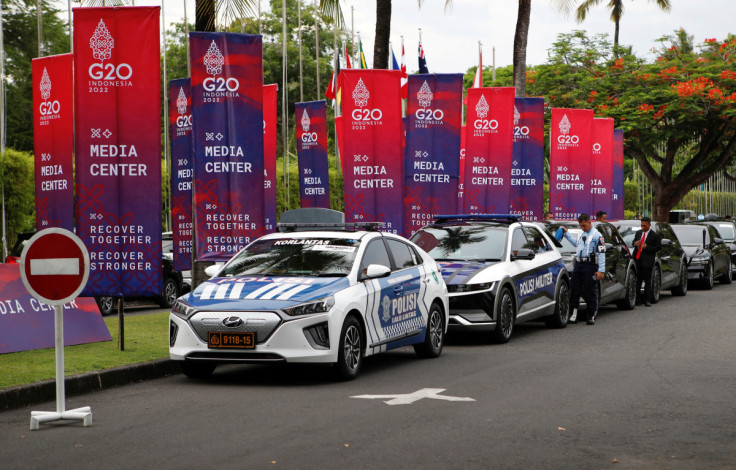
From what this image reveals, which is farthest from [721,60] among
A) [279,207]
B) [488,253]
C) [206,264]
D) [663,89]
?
[206,264]

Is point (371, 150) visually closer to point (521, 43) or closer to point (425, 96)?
point (425, 96)

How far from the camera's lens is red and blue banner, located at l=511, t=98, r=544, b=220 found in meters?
25.0

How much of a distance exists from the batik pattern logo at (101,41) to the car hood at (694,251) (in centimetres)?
1843

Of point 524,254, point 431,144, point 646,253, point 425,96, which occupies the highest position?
point 425,96

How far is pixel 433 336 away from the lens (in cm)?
1261

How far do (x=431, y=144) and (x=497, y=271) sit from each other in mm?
5698

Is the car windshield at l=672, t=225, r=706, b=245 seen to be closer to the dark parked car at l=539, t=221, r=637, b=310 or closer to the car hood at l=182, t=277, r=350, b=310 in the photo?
Answer: the dark parked car at l=539, t=221, r=637, b=310

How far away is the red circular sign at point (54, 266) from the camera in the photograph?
8.16 m

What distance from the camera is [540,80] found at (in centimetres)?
4134

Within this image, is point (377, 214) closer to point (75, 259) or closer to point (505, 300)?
point (505, 300)

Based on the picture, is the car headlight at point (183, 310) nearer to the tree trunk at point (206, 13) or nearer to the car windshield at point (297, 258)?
the car windshield at point (297, 258)

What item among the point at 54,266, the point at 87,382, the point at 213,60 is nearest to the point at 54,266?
the point at 54,266

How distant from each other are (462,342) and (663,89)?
25.9 m

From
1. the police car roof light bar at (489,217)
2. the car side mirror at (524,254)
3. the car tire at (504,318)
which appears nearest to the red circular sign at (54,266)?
the car tire at (504,318)
